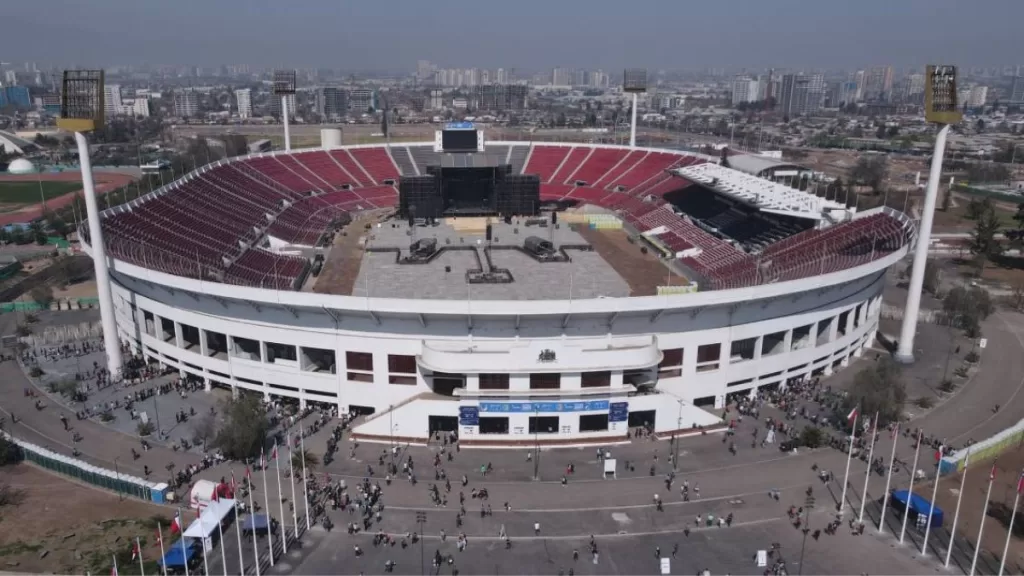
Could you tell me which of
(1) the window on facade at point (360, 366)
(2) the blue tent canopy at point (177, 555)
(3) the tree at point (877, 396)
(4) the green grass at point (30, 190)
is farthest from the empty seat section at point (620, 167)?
(4) the green grass at point (30, 190)

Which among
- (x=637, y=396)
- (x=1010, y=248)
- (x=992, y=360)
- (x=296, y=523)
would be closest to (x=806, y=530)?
(x=637, y=396)

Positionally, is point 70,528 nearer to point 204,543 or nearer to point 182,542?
point 182,542

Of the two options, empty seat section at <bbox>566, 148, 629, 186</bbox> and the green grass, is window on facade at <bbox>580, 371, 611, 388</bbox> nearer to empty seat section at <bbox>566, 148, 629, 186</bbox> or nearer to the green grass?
empty seat section at <bbox>566, 148, 629, 186</bbox>

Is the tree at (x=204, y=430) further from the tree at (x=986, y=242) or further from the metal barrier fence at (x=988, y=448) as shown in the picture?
the tree at (x=986, y=242)

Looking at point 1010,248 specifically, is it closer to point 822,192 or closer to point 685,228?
point 822,192

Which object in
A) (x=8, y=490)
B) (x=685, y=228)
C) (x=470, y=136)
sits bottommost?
(x=8, y=490)

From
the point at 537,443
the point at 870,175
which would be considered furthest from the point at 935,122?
the point at 870,175
